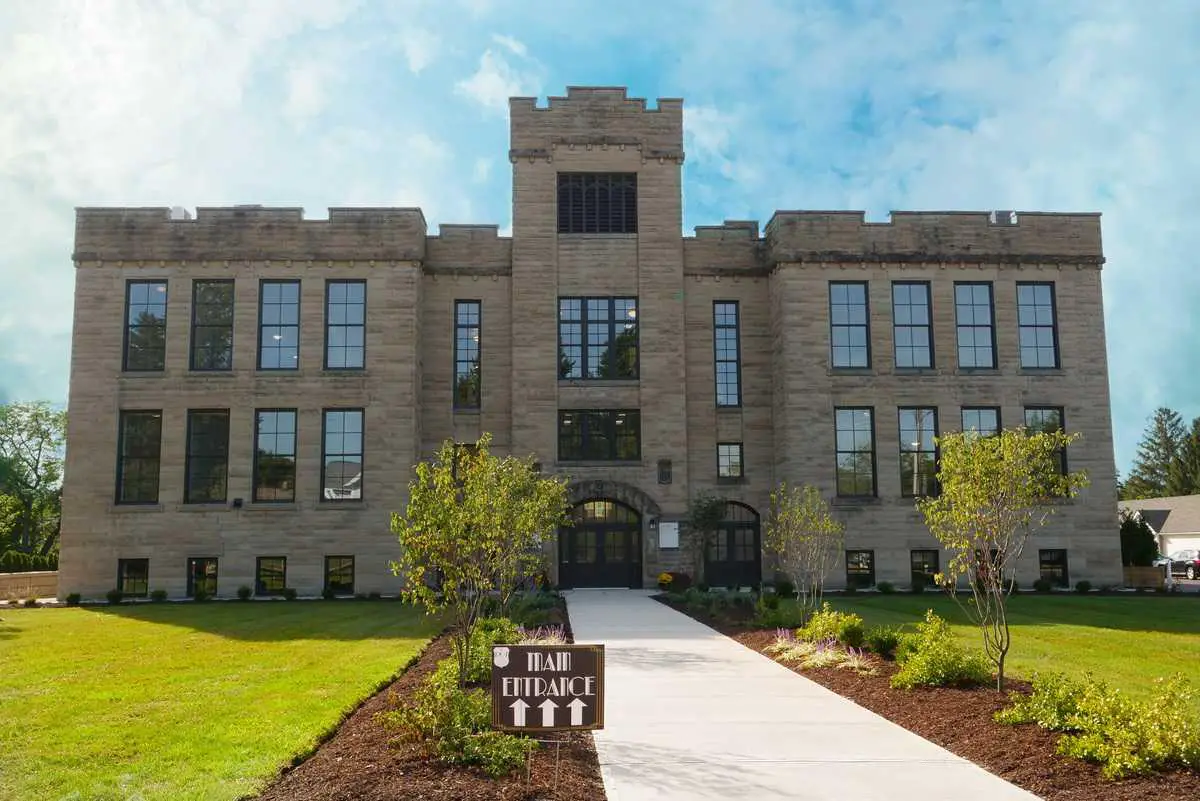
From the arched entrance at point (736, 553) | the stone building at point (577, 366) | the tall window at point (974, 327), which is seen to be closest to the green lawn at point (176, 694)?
the stone building at point (577, 366)

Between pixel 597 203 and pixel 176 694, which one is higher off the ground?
pixel 597 203

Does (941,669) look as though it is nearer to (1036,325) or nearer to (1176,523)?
(1036,325)

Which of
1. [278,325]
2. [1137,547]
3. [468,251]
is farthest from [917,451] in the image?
[278,325]

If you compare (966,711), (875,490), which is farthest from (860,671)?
(875,490)

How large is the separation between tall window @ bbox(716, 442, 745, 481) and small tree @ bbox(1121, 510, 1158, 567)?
49.1 feet

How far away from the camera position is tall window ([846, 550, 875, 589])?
1253 inches

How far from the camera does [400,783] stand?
8.37 meters

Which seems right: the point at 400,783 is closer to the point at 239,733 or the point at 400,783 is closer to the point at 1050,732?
the point at 239,733

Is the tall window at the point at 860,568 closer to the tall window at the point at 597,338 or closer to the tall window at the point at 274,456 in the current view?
the tall window at the point at 597,338

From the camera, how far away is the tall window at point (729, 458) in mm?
33438

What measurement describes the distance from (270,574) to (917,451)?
23028 millimetres

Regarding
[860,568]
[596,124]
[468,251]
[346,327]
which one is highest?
[596,124]

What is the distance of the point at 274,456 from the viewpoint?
31.7 m

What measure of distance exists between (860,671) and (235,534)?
76.7ft
